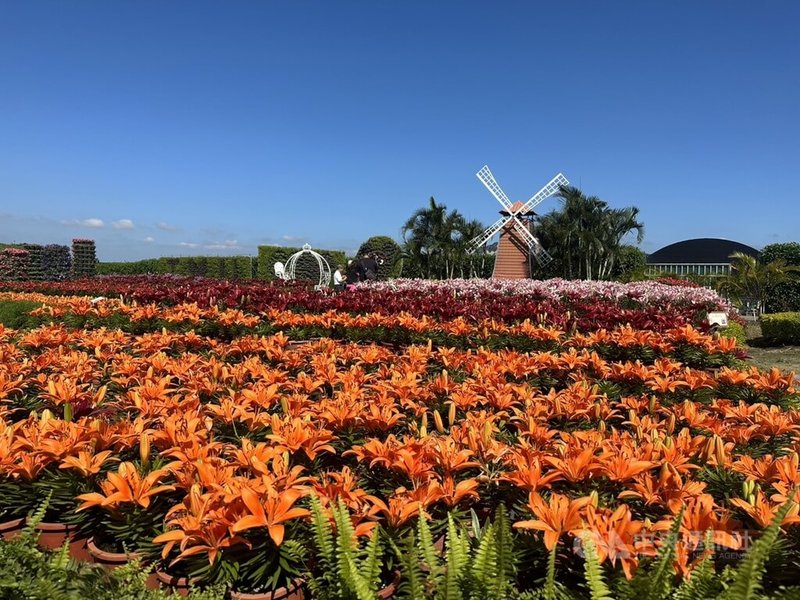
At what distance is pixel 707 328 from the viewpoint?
17.1 ft

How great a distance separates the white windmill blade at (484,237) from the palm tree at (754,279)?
11.7m

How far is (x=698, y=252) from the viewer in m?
50.6

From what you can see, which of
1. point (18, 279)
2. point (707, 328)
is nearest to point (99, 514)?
point (707, 328)

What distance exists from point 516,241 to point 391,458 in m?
28.4

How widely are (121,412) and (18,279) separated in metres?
24.9

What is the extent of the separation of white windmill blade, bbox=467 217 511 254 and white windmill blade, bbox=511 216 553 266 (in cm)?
81

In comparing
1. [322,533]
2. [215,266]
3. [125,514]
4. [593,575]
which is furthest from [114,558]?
[215,266]

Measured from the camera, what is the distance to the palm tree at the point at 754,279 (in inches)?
763

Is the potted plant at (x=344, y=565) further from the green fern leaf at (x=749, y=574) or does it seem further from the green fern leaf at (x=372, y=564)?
the green fern leaf at (x=749, y=574)

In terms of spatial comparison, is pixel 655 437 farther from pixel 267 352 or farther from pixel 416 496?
pixel 267 352

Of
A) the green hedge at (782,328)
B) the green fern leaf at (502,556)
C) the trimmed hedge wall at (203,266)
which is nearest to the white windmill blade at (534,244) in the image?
the green hedge at (782,328)

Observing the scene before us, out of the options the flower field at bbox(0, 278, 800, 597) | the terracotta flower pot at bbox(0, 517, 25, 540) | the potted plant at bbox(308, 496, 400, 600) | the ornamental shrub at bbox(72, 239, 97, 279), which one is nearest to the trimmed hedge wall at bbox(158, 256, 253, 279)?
the ornamental shrub at bbox(72, 239, 97, 279)

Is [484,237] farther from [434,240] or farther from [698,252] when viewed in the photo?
[698,252]

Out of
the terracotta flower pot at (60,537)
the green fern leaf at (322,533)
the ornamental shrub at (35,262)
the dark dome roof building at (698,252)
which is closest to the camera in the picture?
the green fern leaf at (322,533)
